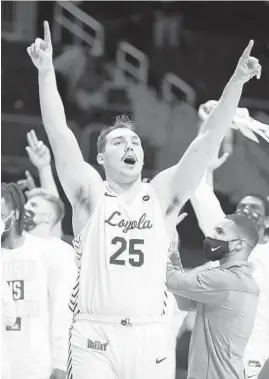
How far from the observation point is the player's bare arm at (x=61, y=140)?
4.28 m

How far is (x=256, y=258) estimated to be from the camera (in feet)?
19.4

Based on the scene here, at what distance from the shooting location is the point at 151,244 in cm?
429

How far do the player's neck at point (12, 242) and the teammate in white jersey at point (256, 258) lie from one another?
109 centimetres

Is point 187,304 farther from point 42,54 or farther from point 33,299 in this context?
point 42,54

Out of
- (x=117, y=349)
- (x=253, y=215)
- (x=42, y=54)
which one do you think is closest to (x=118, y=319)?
(x=117, y=349)

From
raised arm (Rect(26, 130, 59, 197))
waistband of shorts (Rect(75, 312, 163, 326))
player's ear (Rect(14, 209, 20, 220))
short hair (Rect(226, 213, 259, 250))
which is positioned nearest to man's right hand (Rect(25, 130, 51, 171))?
raised arm (Rect(26, 130, 59, 197))

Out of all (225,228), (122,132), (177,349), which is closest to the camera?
(122,132)

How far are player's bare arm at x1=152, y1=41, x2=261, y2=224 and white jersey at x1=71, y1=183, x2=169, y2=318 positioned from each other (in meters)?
0.07

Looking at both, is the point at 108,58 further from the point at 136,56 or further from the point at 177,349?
the point at 177,349

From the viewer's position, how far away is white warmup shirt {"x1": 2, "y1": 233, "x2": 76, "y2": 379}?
5.43 metres

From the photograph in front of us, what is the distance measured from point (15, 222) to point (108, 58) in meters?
4.69

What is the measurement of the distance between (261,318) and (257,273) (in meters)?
0.27

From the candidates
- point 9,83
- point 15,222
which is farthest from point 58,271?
point 9,83

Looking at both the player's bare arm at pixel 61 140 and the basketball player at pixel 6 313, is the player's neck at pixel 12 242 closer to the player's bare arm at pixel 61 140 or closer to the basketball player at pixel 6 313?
the basketball player at pixel 6 313
